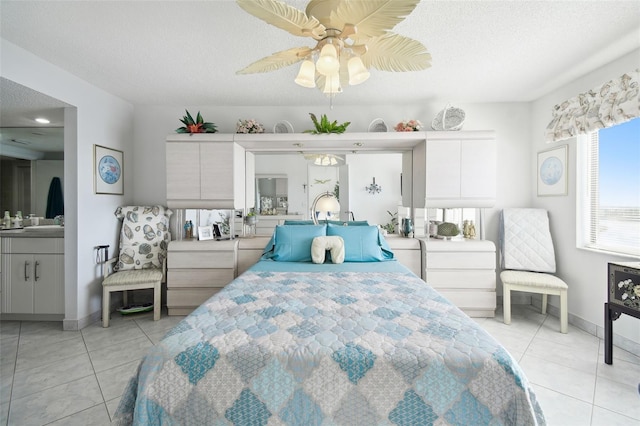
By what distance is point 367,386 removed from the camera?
1128 mm

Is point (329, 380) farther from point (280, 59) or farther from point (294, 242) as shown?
point (294, 242)

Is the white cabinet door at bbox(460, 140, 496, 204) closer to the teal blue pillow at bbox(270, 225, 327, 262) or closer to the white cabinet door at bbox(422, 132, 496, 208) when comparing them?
the white cabinet door at bbox(422, 132, 496, 208)

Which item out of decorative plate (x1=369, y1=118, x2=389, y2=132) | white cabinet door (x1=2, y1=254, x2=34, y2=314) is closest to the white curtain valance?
decorative plate (x1=369, y1=118, x2=389, y2=132)

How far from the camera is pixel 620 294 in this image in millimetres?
2193

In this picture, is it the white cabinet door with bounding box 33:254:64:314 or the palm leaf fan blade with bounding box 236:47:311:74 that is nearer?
the palm leaf fan blade with bounding box 236:47:311:74

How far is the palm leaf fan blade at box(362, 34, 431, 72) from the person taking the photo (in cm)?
Answer: 155

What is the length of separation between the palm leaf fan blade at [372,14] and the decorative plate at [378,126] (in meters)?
2.06

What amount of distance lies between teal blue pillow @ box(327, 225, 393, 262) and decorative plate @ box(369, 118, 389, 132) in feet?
4.03

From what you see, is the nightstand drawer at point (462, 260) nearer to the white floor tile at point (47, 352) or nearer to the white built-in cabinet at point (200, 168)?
the white built-in cabinet at point (200, 168)

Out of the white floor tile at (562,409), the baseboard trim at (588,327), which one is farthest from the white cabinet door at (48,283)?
the baseboard trim at (588,327)

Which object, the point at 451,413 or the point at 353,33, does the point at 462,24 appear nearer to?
the point at 353,33

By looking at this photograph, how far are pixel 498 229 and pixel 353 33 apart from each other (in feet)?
10.4

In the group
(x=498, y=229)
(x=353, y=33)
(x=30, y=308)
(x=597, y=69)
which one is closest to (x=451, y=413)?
(x=353, y=33)

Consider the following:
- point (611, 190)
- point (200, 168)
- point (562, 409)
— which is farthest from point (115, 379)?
point (611, 190)
